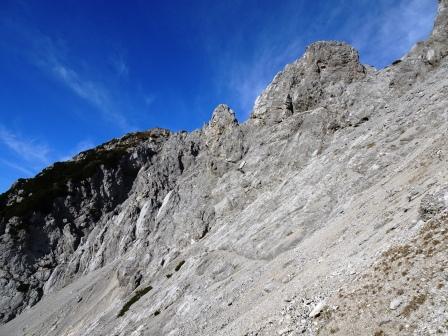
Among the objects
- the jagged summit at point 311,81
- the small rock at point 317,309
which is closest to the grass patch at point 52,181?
the jagged summit at point 311,81

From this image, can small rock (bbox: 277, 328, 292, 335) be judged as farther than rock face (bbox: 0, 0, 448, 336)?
Yes

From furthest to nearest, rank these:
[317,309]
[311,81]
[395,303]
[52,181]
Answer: [52,181] → [311,81] → [317,309] → [395,303]

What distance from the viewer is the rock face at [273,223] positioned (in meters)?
15.5

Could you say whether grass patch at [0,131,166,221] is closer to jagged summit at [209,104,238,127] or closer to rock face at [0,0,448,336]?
rock face at [0,0,448,336]

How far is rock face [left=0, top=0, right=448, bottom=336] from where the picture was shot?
51.0 feet

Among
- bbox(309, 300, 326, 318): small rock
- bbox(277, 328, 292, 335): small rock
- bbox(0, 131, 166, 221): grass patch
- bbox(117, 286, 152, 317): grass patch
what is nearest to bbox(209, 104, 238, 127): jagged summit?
bbox(117, 286, 152, 317): grass patch

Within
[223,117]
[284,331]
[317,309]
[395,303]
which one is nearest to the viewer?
[395,303]

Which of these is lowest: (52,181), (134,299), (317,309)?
(317,309)

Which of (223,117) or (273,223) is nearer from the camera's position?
(273,223)

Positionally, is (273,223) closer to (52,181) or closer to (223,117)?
(223,117)

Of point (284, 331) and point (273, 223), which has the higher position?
point (273, 223)

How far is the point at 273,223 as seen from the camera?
3606 centimetres

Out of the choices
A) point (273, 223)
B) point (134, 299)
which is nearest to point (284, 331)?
point (273, 223)

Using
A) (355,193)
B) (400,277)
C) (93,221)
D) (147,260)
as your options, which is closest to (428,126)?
(355,193)
